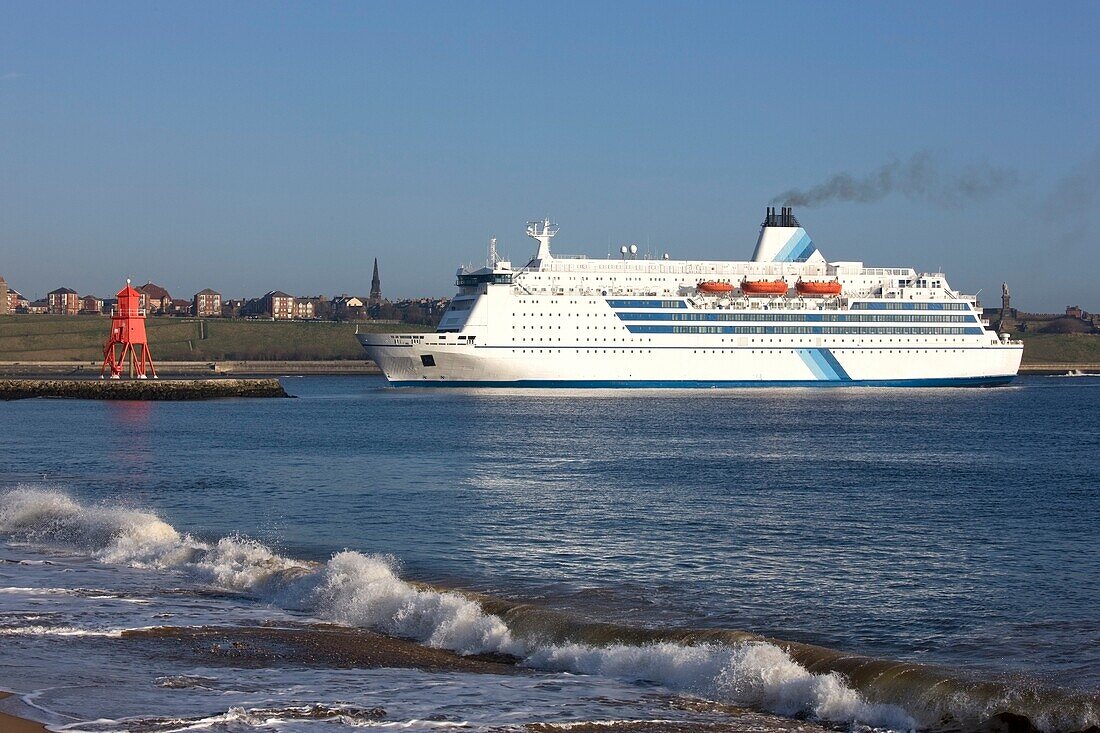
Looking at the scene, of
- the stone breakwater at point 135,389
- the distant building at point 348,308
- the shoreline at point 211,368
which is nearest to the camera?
the stone breakwater at point 135,389

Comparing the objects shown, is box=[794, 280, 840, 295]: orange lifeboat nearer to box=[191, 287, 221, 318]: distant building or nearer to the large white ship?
the large white ship

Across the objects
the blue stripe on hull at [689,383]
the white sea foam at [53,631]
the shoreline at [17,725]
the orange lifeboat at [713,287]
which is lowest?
the white sea foam at [53,631]

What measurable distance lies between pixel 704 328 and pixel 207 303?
121 metres

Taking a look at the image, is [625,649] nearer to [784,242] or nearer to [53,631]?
[53,631]

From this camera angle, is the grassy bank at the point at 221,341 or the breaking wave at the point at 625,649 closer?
the breaking wave at the point at 625,649

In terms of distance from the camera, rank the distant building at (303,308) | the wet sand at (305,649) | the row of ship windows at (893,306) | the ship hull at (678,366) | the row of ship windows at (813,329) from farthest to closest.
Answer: the distant building at (303,308) → the row of ship windows at (893,306) → the row of ship windows at (813,329) → the ship hull at (678,366) → the wet sand at (305,649)

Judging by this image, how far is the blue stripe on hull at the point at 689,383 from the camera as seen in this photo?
5700 centimetres

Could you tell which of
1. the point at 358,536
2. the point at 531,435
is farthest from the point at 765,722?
the point at 531,435

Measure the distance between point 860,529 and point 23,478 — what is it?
15432 millimetres

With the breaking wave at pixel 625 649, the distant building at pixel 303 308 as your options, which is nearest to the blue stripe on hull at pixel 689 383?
the breaking wave at pixel 625 649

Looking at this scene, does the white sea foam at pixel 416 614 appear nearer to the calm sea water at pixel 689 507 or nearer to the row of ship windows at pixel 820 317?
the calm sea water at pixel 689 507

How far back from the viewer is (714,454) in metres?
28.6

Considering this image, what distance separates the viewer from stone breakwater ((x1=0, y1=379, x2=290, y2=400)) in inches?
2179

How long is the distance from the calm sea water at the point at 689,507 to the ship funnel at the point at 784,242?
975 inches
